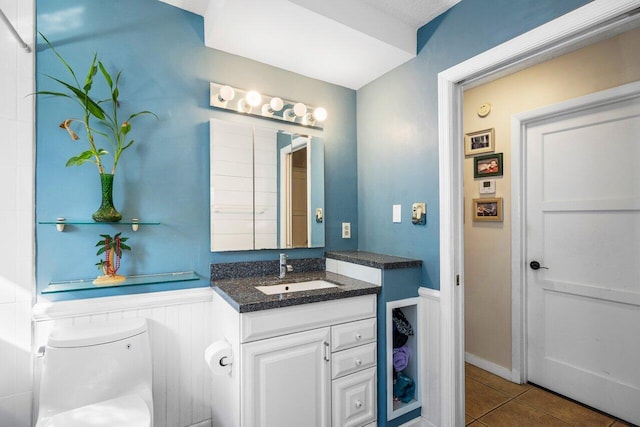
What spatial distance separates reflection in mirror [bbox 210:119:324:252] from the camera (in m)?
1.88

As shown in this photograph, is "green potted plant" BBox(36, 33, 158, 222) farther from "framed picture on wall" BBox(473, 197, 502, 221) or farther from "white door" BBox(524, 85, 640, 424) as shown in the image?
"white door" BBox(524, 85, 640, 424)

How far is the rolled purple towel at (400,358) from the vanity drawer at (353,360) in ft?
0.69

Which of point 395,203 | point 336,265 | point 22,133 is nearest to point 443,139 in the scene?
point 395,203

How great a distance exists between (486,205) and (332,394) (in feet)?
6.42

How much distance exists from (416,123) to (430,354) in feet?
4.71

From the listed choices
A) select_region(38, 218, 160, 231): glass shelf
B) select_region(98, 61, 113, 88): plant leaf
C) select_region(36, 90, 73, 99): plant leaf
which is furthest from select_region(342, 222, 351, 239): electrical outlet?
select_region(36, 90, 73, 99): plant leaf

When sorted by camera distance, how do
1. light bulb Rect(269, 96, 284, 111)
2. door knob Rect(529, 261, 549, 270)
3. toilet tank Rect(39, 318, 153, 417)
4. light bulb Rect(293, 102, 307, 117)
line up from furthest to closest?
door knob Rect(529, 261, 549, 270) < light bulb Rect(293, 102, 307, 117) < light bulb Rect(269, 96, 284, 111) < toilet tank Rect(39, 318, 153, 417)

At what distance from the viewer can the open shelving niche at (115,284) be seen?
4.63ft

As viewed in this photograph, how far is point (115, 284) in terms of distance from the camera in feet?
4.91

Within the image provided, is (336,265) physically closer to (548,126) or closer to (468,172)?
(468,172)

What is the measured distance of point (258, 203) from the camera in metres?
2.01

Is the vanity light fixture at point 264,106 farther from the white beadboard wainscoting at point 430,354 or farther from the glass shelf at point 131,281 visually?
the white beadboard wainscoting at point 430,354

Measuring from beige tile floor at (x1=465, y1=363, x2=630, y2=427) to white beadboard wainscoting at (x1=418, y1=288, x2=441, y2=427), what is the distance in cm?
33

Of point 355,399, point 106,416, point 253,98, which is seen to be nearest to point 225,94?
point 253,98
